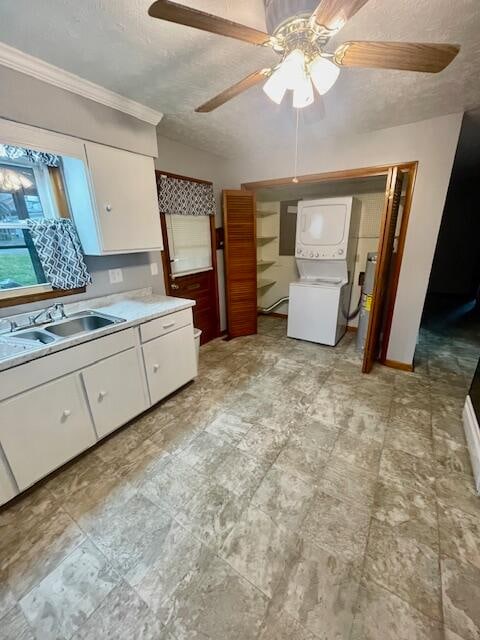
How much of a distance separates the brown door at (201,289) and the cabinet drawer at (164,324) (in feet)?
2.13

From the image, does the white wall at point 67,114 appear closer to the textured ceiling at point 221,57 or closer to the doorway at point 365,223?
the textured ceiling at point 221,57

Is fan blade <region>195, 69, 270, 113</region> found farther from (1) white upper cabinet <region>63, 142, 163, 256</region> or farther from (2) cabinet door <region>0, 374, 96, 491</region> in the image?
(2) cabinet door <region>0, 374, 96, 491</region>

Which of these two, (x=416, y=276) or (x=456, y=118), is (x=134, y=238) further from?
(x=456, y=118)

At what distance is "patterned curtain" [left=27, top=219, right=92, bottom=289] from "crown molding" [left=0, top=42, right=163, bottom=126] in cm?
80

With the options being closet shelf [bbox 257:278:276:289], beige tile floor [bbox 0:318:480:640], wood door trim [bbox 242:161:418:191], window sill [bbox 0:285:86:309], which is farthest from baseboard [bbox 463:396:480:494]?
closet shelf [bbox 257:278:276:289]

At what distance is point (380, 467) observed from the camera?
5.18 ft

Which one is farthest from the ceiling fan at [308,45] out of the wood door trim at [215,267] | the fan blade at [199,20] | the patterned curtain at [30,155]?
the wood door trim at [215,267]

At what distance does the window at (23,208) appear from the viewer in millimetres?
1675

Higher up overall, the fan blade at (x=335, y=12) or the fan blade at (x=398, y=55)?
the fan blade at (x=335, y=12)

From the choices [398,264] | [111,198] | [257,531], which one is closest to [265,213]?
[398,264]

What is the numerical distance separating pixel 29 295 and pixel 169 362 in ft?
3.52

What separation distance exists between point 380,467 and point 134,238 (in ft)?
7.77

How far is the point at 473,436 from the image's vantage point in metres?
1.65

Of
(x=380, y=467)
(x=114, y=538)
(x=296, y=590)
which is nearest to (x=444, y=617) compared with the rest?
(x=296, y=590)
